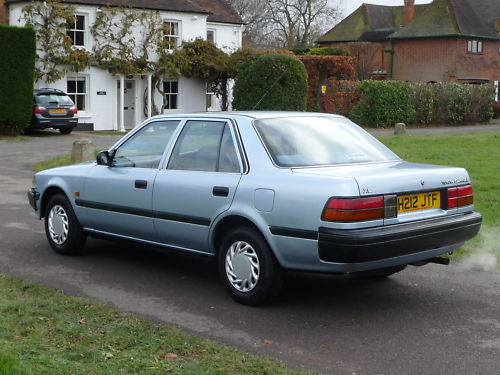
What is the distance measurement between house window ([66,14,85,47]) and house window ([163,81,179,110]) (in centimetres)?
459

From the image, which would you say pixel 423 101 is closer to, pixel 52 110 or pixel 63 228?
pixel 52 110

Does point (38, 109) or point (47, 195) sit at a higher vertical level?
point (38, 109)

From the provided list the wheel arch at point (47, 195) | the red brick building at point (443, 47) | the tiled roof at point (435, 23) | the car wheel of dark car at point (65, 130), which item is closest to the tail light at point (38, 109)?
the car wheel of dark car at point (65, 130)

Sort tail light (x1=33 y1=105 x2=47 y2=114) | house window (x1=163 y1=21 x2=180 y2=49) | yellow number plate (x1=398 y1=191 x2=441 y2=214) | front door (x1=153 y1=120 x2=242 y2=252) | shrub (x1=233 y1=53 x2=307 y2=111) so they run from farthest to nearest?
house window (x1=163 y1=21 x2=180 y2=49), shrub (x1=233 y1=53 x2=307 y2=111), tail light (x1=33 y1=105 x2=47 y2=114), front door (x1=153 y1=120 x2=242 y2=252), yellow number plate (x1=398 y1=191 x2=441 y2=214)

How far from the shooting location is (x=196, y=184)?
661cm

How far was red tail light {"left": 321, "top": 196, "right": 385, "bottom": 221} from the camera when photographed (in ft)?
18.3

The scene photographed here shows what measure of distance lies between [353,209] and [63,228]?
376cm

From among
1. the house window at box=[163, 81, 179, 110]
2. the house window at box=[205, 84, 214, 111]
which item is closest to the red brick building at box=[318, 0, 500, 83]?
the house window at box=[205, 84, 214, 111]

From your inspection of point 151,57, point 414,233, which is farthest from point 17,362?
point 151,57

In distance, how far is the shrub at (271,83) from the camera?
102ft

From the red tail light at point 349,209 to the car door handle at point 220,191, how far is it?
1.03 metres

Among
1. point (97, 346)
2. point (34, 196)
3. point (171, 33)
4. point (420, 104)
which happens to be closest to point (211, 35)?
point (171, 33)

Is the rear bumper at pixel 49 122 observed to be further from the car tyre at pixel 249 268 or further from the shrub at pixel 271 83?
the car tyre at pixel 249 268

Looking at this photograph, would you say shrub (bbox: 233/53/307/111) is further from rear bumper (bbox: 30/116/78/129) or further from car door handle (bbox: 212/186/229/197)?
car door handle (bbox: 212/186/229/197)
